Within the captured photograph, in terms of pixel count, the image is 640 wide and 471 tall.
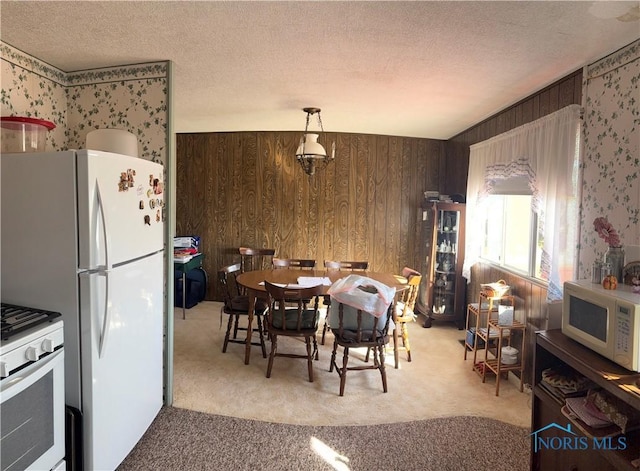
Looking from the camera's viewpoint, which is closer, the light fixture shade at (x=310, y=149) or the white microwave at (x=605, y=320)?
the white microwave at (x=605, y=320)

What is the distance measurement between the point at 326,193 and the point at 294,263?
1149 millimetres

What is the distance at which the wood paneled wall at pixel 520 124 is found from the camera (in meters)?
2.54

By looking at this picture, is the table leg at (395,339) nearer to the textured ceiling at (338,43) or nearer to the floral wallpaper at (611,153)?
the floral wallpaper at (611,153)

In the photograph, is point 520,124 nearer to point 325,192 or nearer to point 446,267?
point 446,267

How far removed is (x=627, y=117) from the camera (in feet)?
6.52

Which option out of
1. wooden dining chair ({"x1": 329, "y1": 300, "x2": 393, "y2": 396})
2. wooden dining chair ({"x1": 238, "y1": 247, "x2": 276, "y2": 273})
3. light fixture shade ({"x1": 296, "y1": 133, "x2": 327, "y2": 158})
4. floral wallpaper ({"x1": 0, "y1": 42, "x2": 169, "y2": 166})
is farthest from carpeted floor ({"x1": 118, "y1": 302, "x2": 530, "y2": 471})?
light fixture shade ({"x1": 296, "y1": 133, "x2": 327, "y2": 158})

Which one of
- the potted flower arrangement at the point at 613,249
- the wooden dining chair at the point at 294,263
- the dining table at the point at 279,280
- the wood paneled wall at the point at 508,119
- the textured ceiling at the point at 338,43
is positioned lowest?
the dining table at the point at 279,280

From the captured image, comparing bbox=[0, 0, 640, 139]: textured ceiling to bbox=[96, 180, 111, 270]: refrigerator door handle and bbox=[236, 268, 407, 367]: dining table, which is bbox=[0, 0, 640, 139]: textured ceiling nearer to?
bbox=[96, 180, 111, 270]: refrigerator door handle

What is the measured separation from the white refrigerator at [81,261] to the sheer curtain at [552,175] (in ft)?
8.58

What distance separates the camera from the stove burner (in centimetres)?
143

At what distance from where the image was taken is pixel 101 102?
101 inches

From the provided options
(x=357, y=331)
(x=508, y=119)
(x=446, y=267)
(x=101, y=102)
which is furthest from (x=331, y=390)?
(x=508, y=119)

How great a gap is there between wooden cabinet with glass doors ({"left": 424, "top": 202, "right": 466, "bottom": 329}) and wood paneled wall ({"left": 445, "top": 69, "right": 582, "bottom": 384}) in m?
0.16

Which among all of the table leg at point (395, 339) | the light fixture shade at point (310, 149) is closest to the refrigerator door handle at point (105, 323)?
the table leg at point (395, 339)
